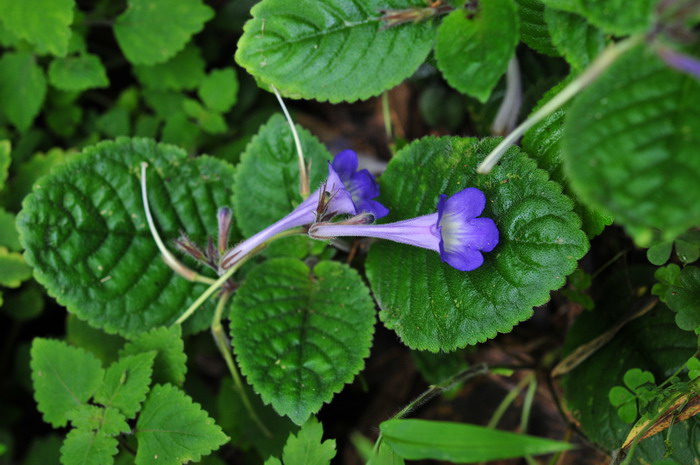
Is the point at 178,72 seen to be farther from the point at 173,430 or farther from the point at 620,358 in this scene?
the point at 620,358

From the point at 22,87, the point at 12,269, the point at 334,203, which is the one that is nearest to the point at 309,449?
the point at 334,203

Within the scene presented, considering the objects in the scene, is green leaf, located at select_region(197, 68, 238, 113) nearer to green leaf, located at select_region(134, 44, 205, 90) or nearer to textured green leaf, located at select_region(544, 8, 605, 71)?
green leaf, located at select_region(134, 44, 205, 90)

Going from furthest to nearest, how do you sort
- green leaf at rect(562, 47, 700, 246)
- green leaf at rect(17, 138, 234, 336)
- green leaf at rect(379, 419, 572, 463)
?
green leaf at rect(17, 138, 234, 336), green leaf at rect(379, 419, 572, 463), green leaf at rect(562, 47, 700, 246)

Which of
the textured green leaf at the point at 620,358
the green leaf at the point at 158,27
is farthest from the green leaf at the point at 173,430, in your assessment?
the green leaf at the point at 158,27

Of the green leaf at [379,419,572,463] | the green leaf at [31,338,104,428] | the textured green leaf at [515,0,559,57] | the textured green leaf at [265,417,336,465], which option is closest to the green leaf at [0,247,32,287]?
the green leaf at [31,338,104,428]

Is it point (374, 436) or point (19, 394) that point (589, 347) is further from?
point (19, 394)
